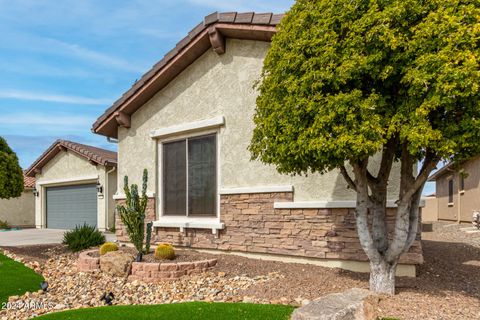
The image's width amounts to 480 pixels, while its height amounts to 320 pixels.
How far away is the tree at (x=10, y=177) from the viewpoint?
45.4 ft

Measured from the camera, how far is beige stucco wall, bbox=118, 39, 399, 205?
26.4ft

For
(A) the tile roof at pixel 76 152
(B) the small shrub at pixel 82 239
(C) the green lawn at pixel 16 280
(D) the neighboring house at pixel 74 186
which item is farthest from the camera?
(D) the neighboring house at pixel 74 186

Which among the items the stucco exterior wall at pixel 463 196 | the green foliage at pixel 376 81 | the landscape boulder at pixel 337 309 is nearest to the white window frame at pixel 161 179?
the green foliage at pixel 376 81

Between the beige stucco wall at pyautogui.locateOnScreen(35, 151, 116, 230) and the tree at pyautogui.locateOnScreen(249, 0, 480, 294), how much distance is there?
1383 centimetres

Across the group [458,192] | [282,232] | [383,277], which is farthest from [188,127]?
[458,192]

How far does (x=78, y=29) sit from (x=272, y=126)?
6413 mm

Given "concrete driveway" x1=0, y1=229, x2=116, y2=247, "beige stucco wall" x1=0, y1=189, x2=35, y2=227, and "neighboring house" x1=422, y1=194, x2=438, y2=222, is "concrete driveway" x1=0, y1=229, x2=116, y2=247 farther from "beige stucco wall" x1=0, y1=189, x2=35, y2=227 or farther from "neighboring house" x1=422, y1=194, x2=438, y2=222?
"neighboring house" x1=422, y1=194, x2=438, y2=222

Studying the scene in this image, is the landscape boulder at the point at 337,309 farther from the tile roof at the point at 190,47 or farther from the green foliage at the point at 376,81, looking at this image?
the tile roof at the point at 190,47

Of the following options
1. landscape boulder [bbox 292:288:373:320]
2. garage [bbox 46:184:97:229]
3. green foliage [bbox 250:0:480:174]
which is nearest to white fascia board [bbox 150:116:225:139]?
green foliage [bbox 250:0:480:174]

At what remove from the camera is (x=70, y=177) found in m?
19.8

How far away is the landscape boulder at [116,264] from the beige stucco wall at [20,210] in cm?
Answer: 2046

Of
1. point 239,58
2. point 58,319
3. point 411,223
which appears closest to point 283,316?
point 411,223

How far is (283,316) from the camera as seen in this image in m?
4.86

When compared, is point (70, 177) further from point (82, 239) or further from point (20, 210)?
point (82, 239)
